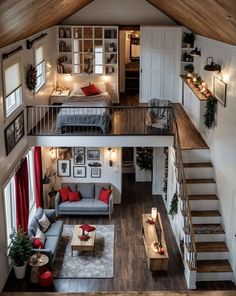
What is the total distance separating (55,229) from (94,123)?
2.68m

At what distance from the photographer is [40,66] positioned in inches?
509

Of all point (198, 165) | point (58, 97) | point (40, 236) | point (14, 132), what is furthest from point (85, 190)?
point (14, 132)

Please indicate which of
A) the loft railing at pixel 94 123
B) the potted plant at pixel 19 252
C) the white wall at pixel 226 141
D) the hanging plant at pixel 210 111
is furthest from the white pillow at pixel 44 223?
the hanging plant at pixel 210 111

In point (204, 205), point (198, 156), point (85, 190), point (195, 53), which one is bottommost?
point (85, 190)

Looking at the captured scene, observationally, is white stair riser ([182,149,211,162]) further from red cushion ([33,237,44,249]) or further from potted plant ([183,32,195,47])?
potted plant ([183,32,195,47])

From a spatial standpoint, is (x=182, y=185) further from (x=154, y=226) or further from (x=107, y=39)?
(x=107, y=39)

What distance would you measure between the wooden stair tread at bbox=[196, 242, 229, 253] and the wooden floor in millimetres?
666

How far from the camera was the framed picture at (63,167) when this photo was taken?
45.8 ft

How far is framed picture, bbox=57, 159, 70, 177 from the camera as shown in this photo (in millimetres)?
13961

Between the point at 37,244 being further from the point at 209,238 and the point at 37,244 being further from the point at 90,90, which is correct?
the point at 90,90

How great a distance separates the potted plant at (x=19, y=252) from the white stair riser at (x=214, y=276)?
11.5ft

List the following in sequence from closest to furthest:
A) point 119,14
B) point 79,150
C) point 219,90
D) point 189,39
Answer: point 219,90 → point 79,150 → point 189,39 → point 119,14

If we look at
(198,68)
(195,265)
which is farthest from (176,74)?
(195,265)

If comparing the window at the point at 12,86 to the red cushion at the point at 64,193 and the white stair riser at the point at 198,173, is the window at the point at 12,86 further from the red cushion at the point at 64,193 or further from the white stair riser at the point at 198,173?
the white stair riser at the point at 198,173
